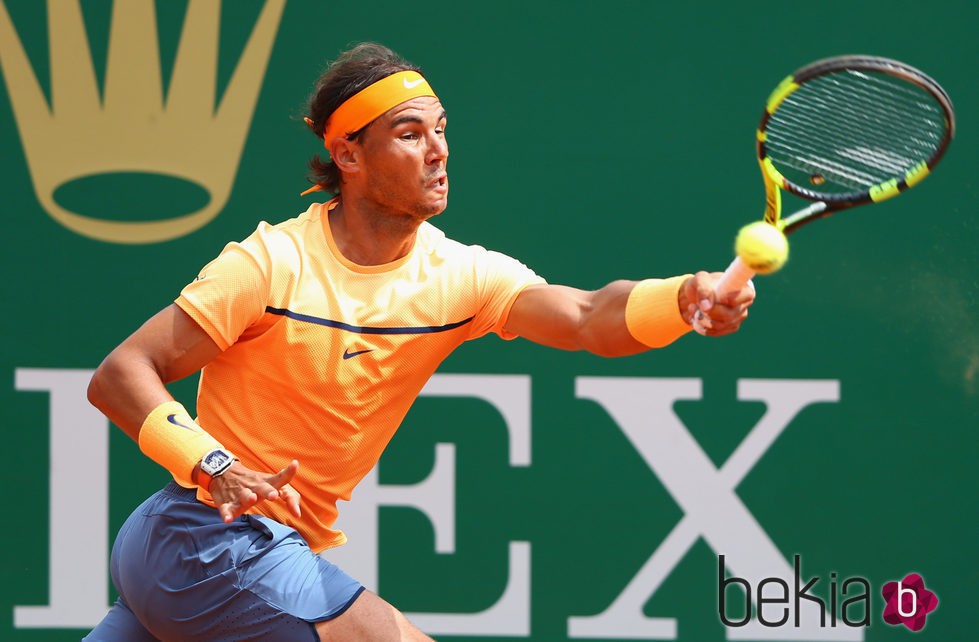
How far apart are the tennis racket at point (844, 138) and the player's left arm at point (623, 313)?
7.5 inches

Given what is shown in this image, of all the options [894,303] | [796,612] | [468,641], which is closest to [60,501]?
[468,641]

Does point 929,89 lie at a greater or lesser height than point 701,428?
greater

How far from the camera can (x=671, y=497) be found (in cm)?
430

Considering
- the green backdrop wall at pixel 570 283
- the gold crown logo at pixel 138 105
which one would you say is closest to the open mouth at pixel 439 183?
the green backdrop wall at pixel 570 283

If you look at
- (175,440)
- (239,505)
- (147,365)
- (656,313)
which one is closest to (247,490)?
(239,505)

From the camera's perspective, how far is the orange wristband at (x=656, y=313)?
9.15 feet

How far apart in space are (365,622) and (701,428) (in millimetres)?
1685

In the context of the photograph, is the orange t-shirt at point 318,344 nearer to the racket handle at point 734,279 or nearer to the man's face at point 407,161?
the man's face at point 407,161

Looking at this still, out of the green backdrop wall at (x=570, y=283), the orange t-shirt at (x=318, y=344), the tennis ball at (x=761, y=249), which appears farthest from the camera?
the green backdrop wall at (x=570, y=283)

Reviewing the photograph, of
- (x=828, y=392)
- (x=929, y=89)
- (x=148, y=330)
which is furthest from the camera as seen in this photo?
(x=828, y=392)

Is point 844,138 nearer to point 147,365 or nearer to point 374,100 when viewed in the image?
point 374,100

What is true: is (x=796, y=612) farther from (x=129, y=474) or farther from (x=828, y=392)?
(x=129, y=474)

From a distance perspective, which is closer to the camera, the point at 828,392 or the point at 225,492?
the point at 225,492

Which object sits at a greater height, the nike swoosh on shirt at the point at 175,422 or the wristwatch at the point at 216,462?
the nike swoosh on shirt at the point at 175,422
